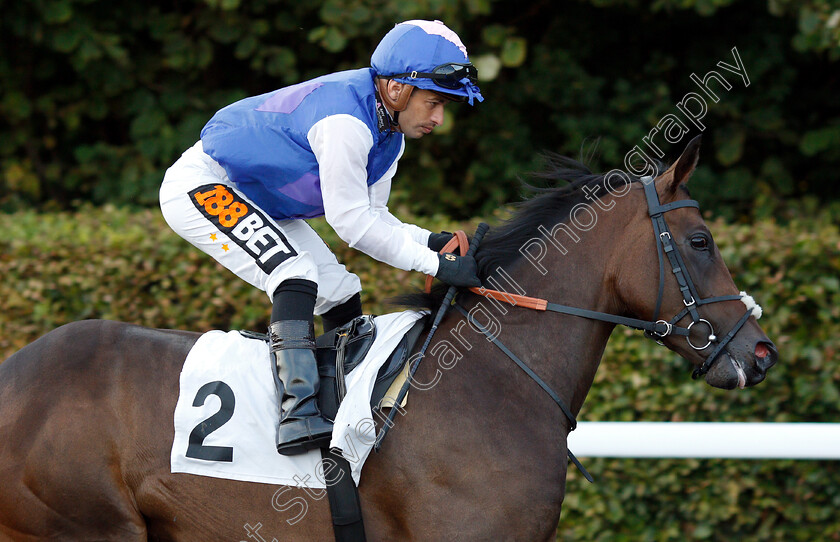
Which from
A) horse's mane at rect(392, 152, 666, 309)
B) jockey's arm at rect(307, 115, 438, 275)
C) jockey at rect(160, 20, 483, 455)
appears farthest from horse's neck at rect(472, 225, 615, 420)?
jockey's arm at rect(307, 115, 438, 275)

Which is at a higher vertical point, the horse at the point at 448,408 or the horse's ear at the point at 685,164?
the horse's ear at the point at 685,164

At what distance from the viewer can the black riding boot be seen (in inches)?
98.7

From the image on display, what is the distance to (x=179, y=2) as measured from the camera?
23.6ft

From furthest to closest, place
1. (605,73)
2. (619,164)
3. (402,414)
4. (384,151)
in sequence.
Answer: (605,73)
(619,164)
(384,151)
(402,414)

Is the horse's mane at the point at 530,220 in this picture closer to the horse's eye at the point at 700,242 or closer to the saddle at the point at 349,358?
the saddle at the point at 349,358

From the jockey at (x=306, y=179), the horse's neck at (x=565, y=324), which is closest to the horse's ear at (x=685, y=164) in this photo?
the horse's neck at (x=565, y=324)

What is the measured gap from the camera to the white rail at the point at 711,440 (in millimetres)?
3623

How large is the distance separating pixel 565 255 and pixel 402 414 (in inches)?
31.3

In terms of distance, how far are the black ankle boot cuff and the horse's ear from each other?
133 cm

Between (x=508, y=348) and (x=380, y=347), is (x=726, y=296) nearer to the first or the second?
(x=508, y=348)

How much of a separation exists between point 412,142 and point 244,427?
189 inches

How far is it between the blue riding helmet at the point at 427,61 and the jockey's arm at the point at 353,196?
25cm

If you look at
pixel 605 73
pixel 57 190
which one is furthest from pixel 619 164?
pixel 57 190

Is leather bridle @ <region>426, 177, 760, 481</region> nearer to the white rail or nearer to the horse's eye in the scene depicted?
the horse's eye
